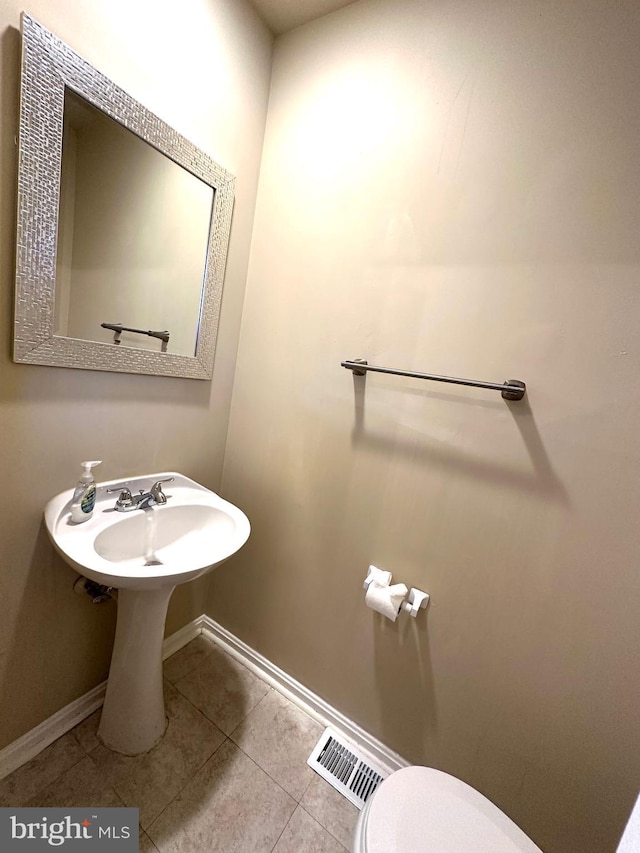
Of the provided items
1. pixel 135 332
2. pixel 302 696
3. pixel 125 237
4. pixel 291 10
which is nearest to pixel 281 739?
pixel 302 696

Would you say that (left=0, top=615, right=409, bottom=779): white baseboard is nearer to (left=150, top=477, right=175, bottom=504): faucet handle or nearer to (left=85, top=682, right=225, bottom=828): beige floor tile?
(left=85, top=682, right=225, bottom=828): beige floor tile

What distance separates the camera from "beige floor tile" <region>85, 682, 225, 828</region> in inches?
39.2

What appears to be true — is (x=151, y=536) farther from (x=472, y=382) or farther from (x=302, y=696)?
(x=472, y=382)

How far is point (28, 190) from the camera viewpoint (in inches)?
29.5

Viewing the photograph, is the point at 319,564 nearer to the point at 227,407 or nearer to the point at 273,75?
the point at 227,407

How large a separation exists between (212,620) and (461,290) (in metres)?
1.73

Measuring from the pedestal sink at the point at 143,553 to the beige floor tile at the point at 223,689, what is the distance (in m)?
0.16

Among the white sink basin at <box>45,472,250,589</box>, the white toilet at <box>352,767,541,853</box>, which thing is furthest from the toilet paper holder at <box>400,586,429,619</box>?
the white sink basin at <box>45,472,250,589</box>

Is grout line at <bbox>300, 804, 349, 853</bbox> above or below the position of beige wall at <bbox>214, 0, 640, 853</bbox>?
below


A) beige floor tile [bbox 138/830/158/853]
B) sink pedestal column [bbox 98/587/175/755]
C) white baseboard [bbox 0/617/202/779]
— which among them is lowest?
beige floor tile [bbox 138/830/158/853]

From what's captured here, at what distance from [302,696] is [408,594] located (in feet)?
2.32

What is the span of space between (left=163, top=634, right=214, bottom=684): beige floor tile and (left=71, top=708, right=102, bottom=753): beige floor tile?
26 cm

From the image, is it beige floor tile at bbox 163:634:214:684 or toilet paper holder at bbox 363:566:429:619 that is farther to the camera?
beige floor tile at bbox 163:634:214:684

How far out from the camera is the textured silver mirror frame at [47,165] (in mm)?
719
